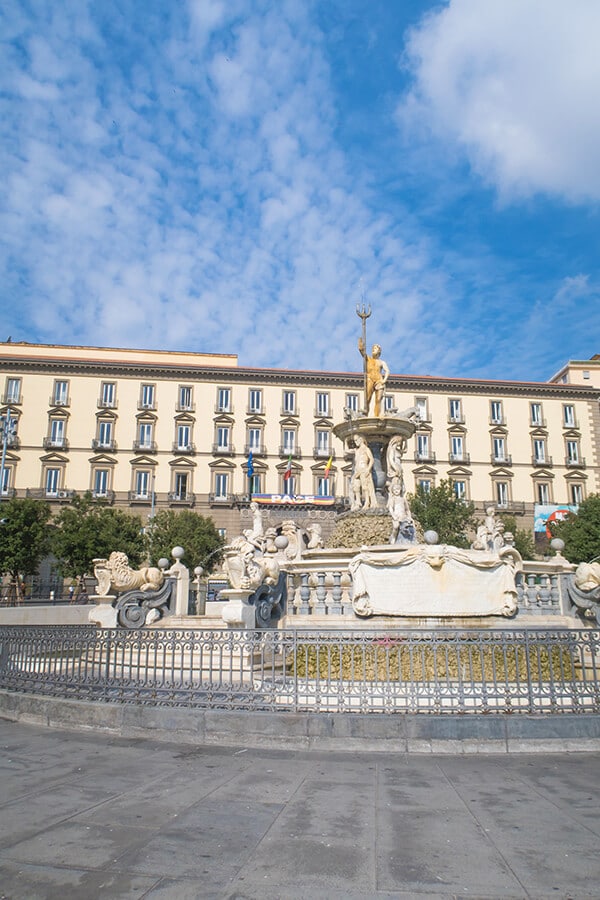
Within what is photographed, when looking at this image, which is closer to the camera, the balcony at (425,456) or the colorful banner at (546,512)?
the colorful banner at (546,512)

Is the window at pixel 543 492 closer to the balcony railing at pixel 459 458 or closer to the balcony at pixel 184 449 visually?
the balcony railing at pixel 459 458

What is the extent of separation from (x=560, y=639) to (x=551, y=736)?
108 cm

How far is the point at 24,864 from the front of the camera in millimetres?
3930

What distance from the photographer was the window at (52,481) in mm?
54938

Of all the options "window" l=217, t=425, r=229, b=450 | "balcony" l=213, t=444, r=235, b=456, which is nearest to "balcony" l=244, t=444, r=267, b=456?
"balcony" l=213, t=444, r=235, b=456

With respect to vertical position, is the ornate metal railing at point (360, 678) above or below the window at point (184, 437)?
below

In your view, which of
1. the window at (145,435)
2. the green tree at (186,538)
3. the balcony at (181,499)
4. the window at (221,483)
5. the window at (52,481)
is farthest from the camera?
the window at (145,435)

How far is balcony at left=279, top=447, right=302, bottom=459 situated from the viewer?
191 ft

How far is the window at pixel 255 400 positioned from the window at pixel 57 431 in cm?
1609

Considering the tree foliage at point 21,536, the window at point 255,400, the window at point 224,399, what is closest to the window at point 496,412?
the window at point 255,400

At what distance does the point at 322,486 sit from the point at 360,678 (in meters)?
49.9

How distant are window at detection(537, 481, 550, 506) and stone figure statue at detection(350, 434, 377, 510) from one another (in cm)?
4580

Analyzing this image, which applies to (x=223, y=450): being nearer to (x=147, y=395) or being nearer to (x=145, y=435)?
(x=145, y=435)

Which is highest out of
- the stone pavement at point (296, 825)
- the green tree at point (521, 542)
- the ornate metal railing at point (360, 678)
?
the green tree at point (521, 542)
